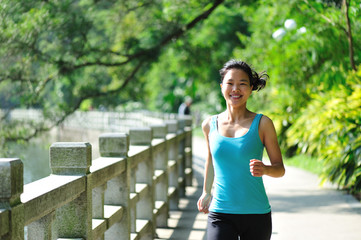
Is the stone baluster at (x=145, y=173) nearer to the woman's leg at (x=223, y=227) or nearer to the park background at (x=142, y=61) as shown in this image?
the park background at (x=142, y=61)

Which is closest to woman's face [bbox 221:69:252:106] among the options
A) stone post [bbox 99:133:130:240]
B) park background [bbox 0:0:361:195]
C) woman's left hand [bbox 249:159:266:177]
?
woman's left hand [bbox 249:159:266:177]

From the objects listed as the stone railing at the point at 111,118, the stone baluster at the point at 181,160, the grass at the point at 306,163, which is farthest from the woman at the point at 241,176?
the grass at the point at 306,163

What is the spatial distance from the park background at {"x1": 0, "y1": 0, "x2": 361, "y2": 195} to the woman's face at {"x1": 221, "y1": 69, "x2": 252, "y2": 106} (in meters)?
4.89

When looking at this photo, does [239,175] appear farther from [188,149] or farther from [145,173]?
[188,149]

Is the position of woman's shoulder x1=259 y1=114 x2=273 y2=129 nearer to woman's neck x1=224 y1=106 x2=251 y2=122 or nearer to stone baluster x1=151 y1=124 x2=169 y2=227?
woman's neck x1=224 y1=106 x2=251 y2=122

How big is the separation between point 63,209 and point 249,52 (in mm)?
18626

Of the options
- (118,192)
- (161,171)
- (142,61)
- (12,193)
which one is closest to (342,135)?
(161,171)

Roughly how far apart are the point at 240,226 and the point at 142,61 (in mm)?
8908

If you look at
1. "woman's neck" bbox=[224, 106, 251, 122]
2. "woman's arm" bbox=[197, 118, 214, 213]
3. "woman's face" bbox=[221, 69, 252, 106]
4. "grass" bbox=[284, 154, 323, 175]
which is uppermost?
"woman's face" bbox=[221, 69, 252, 106]

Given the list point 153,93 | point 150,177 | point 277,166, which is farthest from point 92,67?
point 153,93

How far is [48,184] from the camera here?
3.28 m

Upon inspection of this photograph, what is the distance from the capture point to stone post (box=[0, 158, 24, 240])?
98.6 inches

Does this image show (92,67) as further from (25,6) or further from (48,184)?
(48,184)

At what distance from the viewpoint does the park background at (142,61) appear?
8.95 m
